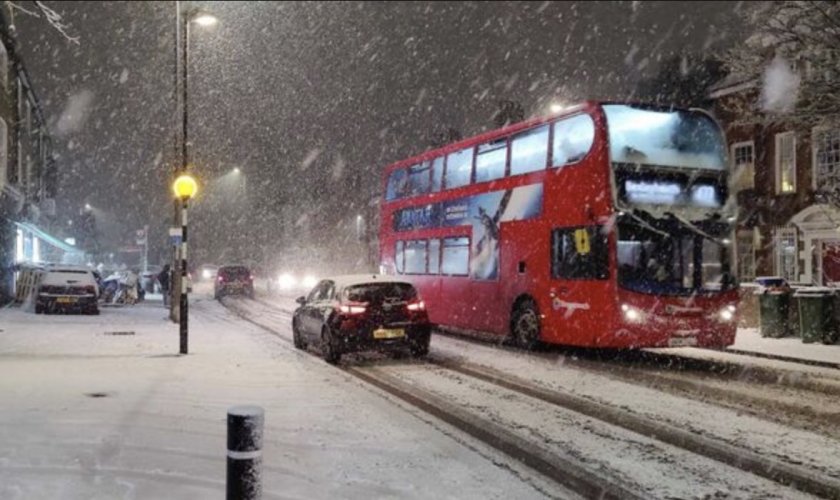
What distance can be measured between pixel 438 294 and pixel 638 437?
38.0ft

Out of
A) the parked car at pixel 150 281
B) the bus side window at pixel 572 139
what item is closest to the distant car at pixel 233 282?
the parked car at pixel 150 281

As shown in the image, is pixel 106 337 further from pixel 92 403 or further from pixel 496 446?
pixel 496 446

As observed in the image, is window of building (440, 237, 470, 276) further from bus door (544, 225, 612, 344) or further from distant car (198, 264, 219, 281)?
distant car (198, 264, 219, 281)

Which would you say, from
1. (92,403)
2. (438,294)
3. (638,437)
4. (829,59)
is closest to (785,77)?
(829,59)

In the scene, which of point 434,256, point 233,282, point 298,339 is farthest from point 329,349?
point 233,282

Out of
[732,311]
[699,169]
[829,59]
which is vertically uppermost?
[829,59]

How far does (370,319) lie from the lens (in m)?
13.4

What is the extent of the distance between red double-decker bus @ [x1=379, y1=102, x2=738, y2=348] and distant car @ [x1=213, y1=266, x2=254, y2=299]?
83.3ft

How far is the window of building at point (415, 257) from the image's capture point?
19.9 metres

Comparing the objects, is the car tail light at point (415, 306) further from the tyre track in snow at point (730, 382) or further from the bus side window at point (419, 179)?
the bus side window at point (419, 179)

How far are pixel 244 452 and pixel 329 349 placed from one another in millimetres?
9332

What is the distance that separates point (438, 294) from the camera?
19062 millimetres

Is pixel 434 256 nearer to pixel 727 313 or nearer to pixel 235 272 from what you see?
pixel 727 313

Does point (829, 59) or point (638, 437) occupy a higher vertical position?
point (829, 59)
